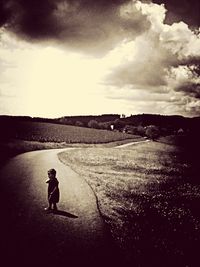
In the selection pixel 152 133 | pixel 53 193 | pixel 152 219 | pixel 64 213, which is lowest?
pixel 152 133

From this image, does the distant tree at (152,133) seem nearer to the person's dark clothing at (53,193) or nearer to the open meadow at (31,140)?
the open meadow at (31,140)

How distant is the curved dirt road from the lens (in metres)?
8.37

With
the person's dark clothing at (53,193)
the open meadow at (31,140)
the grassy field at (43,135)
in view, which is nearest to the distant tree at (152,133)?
the grassy field at (43,135)

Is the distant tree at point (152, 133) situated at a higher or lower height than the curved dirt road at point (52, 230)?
lower

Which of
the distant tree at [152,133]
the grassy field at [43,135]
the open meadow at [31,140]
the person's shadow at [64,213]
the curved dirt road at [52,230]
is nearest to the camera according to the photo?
the curved dirt road at [52,230]

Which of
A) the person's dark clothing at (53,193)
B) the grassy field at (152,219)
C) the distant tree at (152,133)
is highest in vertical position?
the person's dark clothing at (53,193)

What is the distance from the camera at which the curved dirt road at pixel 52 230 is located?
8367mm

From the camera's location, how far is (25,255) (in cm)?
834

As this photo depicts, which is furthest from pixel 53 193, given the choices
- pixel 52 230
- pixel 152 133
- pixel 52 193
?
pixel 152 133

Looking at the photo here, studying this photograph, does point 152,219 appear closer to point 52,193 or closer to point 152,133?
point 52,193

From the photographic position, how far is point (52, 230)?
10.1 metres

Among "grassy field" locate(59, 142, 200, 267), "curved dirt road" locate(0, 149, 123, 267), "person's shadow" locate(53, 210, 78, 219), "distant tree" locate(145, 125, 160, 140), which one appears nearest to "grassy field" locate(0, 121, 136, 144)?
"grassy field" locate(59, 142, 200, 267)

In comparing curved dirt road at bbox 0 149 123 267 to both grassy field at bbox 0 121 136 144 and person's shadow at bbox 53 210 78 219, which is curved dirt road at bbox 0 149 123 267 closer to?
person's shadow at bbox 53 210 78 219

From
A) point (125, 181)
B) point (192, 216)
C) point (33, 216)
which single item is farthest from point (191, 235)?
point (125, 181)
